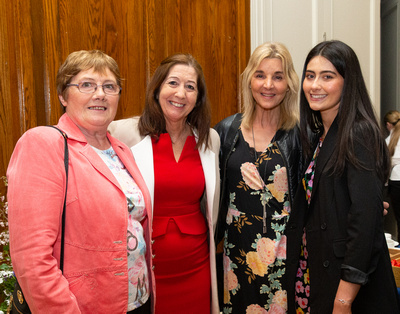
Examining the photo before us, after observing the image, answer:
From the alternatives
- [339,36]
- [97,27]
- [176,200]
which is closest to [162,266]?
[176,200]

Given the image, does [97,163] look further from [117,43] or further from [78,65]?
[117,43]

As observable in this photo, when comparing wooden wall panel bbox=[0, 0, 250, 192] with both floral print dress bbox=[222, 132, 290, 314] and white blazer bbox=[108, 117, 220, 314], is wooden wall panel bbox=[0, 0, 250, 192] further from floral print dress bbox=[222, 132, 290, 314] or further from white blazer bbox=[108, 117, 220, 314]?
floral print dress bbox=[222, 132, 290, 314]

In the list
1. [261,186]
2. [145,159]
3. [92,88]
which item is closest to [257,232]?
[261,186]

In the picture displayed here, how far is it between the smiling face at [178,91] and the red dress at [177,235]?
0.48 feet

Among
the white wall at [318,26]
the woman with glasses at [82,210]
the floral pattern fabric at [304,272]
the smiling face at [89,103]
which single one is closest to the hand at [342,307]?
the floral pattern fabric at [304,272]

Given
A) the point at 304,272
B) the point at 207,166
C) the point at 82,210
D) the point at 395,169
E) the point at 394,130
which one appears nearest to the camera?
the point at 82,210

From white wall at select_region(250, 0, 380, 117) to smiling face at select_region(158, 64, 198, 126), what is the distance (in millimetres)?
1462

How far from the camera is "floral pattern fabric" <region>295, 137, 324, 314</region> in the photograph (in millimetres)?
1882

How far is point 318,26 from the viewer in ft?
12.3

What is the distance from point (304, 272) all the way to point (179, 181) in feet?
2.51

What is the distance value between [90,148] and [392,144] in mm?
4616

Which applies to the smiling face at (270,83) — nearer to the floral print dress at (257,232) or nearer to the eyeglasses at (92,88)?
the floral print dress at (257,232)

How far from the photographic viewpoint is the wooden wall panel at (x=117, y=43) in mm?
2227

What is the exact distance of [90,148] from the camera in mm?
1407
